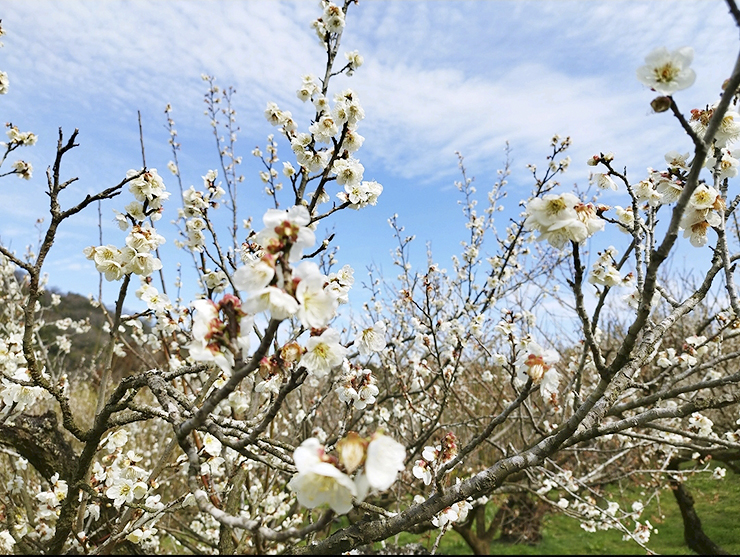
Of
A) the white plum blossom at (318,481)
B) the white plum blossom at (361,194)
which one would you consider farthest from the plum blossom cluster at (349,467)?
the white plum blossom at (361,194)

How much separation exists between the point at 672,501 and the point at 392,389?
5919mm

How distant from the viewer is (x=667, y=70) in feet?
3.84

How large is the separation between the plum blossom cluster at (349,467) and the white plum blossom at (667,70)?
1183 millimetres

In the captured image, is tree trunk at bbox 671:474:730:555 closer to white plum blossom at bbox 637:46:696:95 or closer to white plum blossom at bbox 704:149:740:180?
white plum blossom at bbox 704:149:740:180

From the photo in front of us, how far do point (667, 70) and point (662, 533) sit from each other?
7630mm

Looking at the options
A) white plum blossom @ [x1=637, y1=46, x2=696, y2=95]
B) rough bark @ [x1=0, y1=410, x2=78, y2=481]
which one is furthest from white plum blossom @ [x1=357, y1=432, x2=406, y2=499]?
rough bark @ [x1=0, y1=410, x2=78, y2=481]

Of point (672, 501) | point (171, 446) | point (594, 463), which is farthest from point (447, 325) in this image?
point (672, 501)

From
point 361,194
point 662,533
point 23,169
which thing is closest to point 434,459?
point 361,194

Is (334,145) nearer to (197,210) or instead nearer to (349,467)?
(197,210)

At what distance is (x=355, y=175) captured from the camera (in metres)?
2.36

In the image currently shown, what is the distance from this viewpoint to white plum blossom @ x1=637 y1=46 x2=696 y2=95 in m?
1.13

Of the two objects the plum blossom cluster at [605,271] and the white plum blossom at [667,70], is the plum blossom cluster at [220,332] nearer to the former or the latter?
the white plum blossom at [667,70]

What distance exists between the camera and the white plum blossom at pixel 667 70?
1.13m

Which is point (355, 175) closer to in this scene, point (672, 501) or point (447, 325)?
point (447, 325)
